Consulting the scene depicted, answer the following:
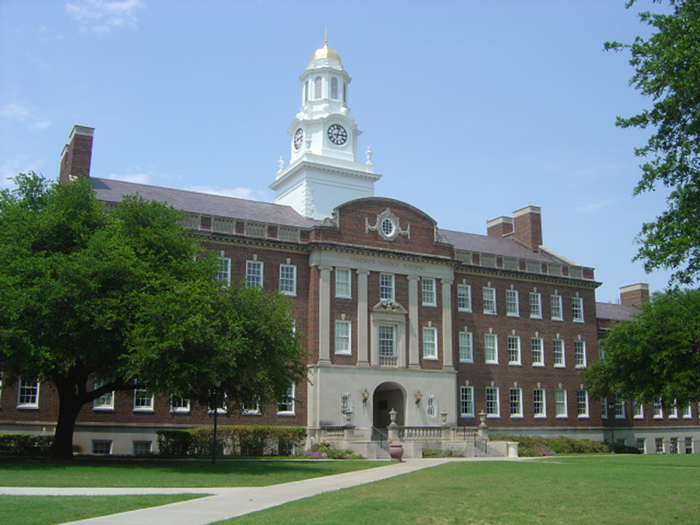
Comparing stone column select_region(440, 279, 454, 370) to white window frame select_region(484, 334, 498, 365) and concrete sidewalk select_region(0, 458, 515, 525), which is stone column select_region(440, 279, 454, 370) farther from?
concrete sidewalk select_region(0, 458, 515, 525)

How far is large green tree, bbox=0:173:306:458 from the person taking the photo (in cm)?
2808

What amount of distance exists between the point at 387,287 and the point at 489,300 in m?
9.01

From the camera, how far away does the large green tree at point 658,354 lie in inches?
1861

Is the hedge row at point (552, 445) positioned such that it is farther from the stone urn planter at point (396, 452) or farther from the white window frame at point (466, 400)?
the stone urn planter at point (396, 452)

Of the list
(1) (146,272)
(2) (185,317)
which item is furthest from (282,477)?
(1) (146,272)

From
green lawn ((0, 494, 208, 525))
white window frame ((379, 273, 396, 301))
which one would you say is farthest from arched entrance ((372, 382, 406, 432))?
green lawn ((0, 494, 208, 525))

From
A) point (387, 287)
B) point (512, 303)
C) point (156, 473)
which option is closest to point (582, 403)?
point (512, 303)

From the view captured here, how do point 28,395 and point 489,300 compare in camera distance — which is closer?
point 28,395

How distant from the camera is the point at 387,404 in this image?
49.9 metres

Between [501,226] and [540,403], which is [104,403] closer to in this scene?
[540,403]

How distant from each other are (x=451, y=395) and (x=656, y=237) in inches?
1195

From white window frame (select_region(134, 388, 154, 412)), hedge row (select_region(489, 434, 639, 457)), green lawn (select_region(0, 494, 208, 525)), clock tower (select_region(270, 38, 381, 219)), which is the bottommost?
hedge row (select_region(489, 434, 639, 457))

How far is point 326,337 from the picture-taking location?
4566 cm

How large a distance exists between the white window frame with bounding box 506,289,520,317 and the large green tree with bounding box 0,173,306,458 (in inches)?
981
